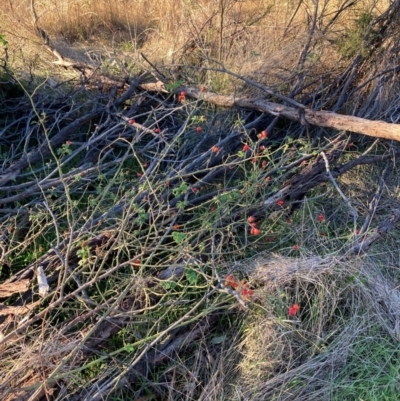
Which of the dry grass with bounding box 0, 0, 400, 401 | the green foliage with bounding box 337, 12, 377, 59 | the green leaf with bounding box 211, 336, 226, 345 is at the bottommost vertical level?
the green leaf with bounding box 211, 336, 226, 345

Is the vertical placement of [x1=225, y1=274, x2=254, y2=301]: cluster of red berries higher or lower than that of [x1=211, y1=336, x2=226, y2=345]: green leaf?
higher

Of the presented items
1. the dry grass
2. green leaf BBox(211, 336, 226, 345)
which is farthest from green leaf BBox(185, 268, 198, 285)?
green leaf BBox(211, 336, 226, 345)

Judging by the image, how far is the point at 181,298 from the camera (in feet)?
7.52

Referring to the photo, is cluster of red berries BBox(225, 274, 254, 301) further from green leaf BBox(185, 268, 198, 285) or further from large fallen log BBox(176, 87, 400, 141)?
large fallen log BBox(176, 87, 400, 141)

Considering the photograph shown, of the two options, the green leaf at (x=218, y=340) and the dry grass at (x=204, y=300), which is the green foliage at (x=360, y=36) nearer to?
the dry grass at (x=204, y=300)

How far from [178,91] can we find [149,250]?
71.9 inches

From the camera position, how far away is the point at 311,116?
327 cm

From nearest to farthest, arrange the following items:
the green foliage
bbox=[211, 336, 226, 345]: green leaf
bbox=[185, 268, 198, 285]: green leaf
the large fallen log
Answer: bbox=[185, 268, 198, 285]: green leaf → bbox=[211, 336, 226, 345]: green leaf → the large fallen log → the green foliage

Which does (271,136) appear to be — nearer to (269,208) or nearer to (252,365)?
(269,208)

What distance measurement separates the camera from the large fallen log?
2.88 m

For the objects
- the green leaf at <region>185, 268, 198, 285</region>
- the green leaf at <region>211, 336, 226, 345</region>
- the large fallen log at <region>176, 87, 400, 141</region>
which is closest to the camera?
the green leaf at <region>185, 268, 198, 285</region>

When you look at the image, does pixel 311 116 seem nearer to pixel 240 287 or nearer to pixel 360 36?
pixel 360 36

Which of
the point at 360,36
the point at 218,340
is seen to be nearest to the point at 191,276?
the point at 218,340

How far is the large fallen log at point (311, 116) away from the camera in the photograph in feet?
9.46
